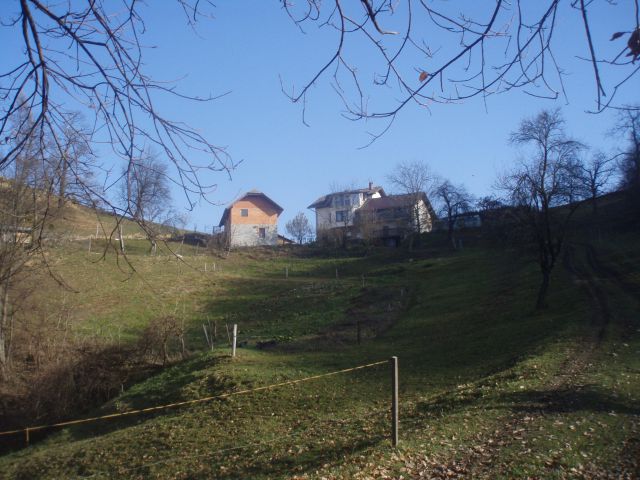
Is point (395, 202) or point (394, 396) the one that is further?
point (395, 202)

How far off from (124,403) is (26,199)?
1109cm

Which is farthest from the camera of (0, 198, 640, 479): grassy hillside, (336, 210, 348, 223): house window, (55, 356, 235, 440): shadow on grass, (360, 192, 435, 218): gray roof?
(336, 210, 348, 223): house window

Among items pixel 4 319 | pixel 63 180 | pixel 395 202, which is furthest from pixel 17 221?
pixel 395 202

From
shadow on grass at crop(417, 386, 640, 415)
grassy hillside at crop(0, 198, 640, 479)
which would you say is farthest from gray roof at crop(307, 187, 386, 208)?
shadow on grass at crop(417, 386, 640, 415)

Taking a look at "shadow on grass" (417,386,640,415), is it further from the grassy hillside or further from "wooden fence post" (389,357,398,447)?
"wooden fence post" (389,357,398,447)

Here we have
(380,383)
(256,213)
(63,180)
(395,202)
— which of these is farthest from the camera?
(395,202)

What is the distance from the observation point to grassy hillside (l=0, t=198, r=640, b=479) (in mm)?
7457

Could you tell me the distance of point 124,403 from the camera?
53.4ft

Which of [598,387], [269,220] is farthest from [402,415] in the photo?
[269,220]

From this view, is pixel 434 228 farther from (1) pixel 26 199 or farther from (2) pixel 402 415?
(1) pixel 26 199

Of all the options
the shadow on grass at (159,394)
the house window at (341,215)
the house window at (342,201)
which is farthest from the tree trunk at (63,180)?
the house window at (342,201)

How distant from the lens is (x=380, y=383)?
45.5 feet

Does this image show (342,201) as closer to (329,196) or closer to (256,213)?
(329,196)

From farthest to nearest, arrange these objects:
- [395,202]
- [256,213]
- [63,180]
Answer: [395,202], [256,213], [63,180]
